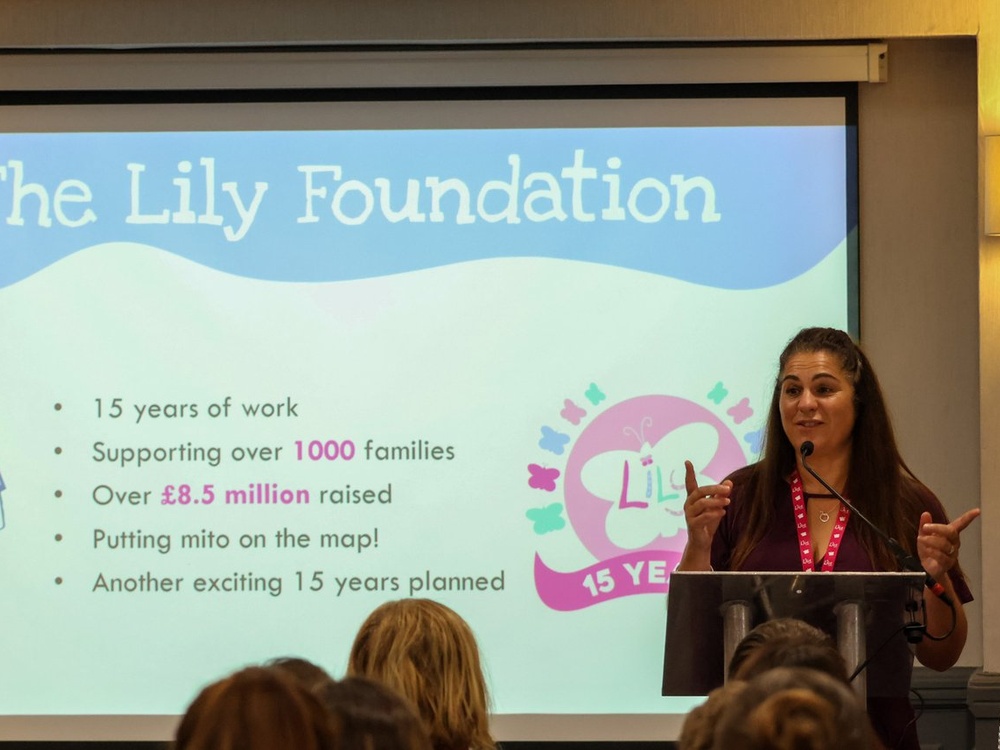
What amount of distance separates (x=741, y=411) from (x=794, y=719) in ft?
8.73

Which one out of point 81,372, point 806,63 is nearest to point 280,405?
point 81,372

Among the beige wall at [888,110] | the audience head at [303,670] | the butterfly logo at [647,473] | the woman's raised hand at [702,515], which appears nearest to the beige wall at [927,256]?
the beige wall at [888,110]

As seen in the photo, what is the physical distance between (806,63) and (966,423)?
1165 mm

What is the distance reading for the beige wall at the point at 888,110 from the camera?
4.05 m

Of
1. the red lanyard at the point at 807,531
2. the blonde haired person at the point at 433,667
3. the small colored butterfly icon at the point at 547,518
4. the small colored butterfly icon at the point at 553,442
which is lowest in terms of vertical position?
the blonde haired person at the point at 433,667

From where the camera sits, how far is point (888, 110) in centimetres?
413

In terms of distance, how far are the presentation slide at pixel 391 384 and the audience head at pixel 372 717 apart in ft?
7.72

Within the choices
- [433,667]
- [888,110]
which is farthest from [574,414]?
[433,667]

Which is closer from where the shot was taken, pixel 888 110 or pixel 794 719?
pixel 794 719

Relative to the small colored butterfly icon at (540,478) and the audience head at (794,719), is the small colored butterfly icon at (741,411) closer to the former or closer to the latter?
the small colored butterfly icon at (540,478)

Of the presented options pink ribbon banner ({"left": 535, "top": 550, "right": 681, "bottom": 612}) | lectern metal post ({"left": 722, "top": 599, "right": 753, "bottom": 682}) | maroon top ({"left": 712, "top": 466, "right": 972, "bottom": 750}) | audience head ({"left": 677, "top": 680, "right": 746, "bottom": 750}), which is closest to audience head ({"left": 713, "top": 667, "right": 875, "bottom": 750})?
audience head ({"left": 677, "top": 680, "right": 746, "bottom": 750})

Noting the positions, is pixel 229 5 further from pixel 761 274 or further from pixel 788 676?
pixel 788 676

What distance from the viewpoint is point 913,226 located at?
13.5ft

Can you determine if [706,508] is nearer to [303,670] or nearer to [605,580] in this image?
[303,670]
